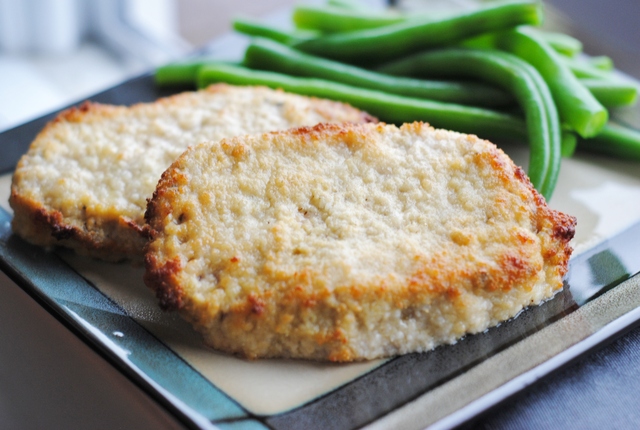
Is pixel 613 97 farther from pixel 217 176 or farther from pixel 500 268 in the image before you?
pixel 217 176

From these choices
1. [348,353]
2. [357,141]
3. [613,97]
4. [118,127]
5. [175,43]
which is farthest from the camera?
[175,43]

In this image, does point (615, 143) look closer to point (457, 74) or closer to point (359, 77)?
point (457, 74)

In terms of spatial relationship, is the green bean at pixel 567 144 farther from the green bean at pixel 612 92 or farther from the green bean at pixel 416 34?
the green bean at pixel 416 34


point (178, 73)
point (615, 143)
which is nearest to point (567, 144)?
point (615, 143)

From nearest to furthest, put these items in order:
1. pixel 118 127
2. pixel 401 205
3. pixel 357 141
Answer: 1. pixel 401 205
2. pixel 357 141
3. pixel 118 127

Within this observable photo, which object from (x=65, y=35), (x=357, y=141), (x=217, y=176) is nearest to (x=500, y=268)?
(x=357, y=141)
